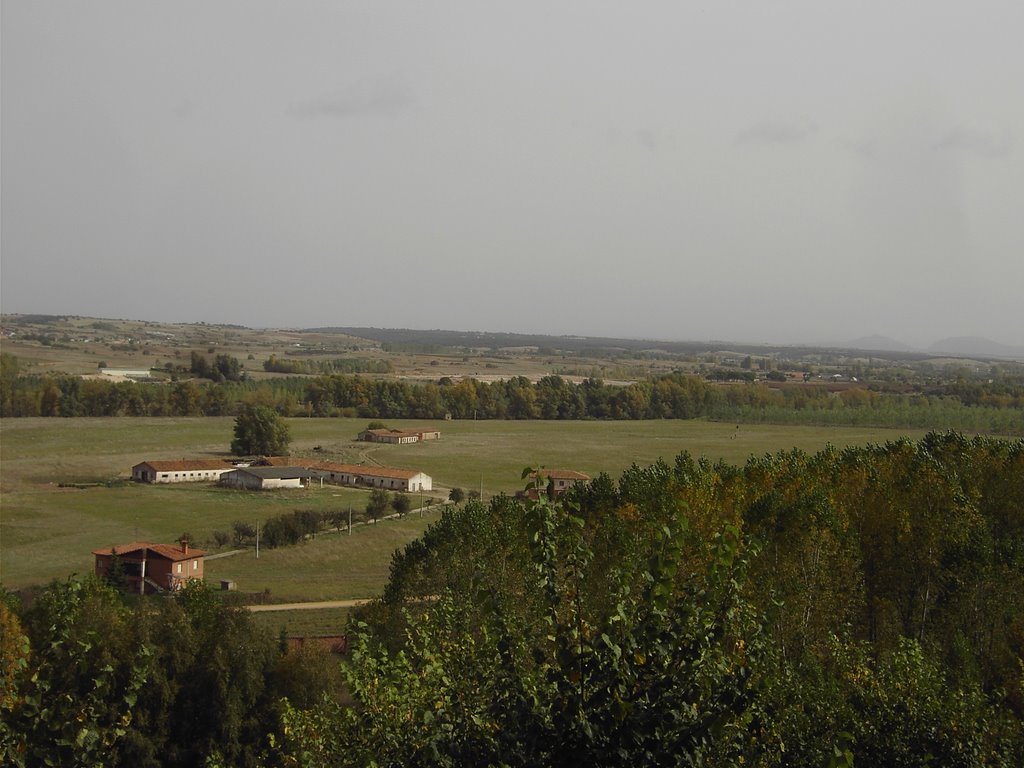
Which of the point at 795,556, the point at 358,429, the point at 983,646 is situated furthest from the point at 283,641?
the point at 358,429

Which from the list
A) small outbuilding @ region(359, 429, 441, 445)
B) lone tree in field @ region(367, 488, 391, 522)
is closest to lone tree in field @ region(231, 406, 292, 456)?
small outbuilding @ region(359, 429, 441, 445)

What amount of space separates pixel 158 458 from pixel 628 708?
67.4 meters

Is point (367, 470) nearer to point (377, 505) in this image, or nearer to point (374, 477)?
point (374, 477)

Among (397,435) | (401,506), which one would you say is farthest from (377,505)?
(397,435)

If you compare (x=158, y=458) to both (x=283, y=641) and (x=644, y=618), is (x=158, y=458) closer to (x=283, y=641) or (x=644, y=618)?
(x=283, y=641)

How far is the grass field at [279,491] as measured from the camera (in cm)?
3678

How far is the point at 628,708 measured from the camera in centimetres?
561

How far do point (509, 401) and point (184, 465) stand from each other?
4966 cm

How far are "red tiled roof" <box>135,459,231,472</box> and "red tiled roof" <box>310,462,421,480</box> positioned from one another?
6526 mm

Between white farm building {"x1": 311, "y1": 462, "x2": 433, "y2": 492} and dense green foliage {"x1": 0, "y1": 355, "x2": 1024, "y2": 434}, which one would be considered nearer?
white farm building {"x1": 311, "y1": 462, "x2": 433, "y2": 492}

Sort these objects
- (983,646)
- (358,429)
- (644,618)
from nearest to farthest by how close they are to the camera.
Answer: (644,618), (983,646), (358,429)

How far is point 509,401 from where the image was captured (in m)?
105

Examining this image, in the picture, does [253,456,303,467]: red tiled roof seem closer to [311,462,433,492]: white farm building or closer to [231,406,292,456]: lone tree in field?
[311,462,433,492]: white farm building

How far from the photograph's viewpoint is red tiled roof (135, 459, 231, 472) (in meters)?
59.0
